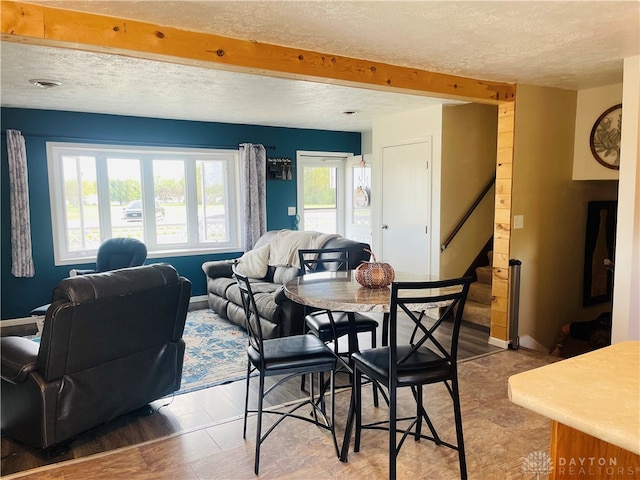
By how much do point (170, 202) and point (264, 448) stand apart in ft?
13.7

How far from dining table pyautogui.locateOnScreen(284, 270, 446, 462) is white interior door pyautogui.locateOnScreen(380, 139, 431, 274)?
2227 mm

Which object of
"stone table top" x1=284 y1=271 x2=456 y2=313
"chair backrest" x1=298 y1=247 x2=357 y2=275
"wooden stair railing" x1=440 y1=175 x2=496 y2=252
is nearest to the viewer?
"stone table top" x1=284 y1=271 x2=456 y2=313

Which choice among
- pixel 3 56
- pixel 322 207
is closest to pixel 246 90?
pixel 3 56

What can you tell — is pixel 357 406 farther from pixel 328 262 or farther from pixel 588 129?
pixel 588 129

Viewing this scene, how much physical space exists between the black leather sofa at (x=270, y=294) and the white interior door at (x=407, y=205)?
1.04 m

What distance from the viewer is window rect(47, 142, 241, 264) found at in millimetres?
5391

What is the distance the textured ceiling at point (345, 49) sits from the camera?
90.0 inches

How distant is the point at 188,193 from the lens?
614cm

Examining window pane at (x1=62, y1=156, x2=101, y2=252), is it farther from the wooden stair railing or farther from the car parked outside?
the wooden stair railing

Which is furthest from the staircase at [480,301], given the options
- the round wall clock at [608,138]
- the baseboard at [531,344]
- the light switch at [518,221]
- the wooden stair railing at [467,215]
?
the round wall clock at [608,138]

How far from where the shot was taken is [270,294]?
4395 millimetres

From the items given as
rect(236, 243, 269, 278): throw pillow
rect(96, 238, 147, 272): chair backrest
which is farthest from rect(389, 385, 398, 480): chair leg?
rect(96, 238, 147, 272): chair backrest

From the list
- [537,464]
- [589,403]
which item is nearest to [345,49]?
[589,403]

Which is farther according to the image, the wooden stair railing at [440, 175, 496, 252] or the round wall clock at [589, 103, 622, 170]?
the wooden stair railing at [440, 175, 496, 252]
